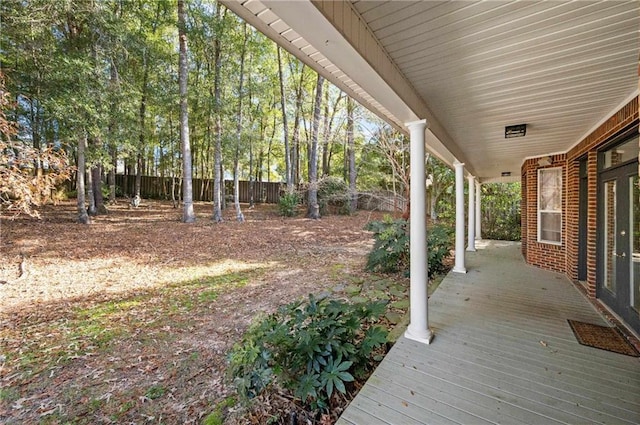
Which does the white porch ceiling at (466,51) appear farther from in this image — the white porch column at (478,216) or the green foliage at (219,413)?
the white porch column at (478,216)

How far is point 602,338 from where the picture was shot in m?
2.95

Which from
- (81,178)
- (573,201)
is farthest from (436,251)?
(81,178)

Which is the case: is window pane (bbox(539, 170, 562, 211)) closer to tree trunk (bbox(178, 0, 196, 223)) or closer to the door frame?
the door frame

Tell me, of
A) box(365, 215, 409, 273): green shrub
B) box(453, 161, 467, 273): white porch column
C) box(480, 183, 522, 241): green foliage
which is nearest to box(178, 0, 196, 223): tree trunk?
box(365, 215, 409, 273): green shrub

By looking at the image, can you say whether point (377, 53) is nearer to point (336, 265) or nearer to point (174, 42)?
point (336, 265)

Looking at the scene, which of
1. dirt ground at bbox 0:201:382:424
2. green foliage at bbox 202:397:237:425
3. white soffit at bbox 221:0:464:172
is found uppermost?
white soffit at bbox 221:0:464:172

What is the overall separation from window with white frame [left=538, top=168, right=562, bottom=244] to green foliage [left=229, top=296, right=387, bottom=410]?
216 inches

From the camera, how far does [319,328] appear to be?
2.31m

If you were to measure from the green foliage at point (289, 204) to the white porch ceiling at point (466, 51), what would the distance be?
9.51 meters

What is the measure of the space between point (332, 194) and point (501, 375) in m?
9.40

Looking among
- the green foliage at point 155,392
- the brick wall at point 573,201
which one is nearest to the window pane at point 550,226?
the brick wall at point 573,201

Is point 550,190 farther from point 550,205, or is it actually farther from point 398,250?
point 398,250

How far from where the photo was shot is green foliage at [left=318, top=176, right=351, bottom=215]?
11.3 meters

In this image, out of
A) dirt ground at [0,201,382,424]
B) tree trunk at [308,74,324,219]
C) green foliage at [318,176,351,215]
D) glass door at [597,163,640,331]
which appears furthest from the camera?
green foliage at [318,176,351,215]
